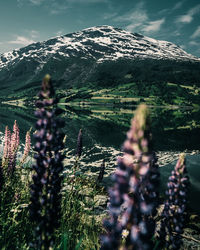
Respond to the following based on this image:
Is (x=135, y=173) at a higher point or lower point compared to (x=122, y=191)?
higher

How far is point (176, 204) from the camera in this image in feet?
14.0

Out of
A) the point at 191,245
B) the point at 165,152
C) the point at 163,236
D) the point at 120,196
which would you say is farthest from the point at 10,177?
the point at 165,152

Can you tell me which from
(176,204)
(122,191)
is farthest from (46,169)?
(176,204)

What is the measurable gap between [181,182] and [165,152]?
46.5 metres

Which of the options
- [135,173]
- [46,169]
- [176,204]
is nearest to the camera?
[135,173]

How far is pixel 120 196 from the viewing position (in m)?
2.41

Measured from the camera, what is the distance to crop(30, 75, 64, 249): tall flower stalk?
375 cm

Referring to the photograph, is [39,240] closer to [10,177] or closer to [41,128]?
[41,128]

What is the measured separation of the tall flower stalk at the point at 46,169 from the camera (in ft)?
12.3

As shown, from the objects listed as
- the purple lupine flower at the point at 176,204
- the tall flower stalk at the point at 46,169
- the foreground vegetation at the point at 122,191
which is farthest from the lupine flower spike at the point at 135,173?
the purple lupine flower at the point at 176,204

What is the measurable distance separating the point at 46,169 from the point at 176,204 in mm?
2679

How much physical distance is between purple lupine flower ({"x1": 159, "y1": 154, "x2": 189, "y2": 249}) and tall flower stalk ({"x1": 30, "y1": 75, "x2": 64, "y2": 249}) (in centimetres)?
229

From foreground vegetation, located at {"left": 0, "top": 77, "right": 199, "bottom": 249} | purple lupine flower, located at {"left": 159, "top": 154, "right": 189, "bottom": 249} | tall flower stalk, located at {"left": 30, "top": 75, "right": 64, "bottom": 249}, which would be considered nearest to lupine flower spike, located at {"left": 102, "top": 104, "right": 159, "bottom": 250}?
foreground vegetation, located at {"left": 0, "top": 77, "right": 199, "bottom": 249}

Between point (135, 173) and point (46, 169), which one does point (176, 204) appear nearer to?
point (135, 173)
